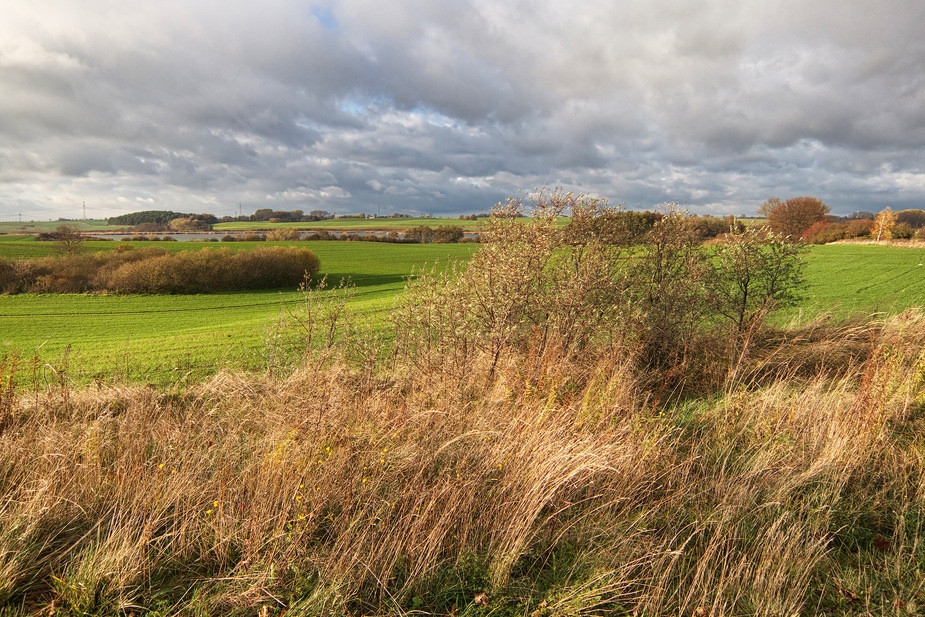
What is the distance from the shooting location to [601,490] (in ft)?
12.7

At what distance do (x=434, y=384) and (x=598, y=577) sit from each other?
4574mm

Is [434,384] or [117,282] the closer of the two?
[434,384]

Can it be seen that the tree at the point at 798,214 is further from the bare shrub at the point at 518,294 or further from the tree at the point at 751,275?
the bare shrub at the point at 518,294

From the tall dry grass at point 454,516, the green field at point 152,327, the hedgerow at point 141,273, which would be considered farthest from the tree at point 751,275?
the hedgerow at point 141,273

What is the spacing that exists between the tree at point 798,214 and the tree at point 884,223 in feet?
28.2

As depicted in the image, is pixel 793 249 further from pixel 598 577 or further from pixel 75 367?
pixel 75 367

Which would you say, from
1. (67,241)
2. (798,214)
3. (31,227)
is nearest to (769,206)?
(798,214)

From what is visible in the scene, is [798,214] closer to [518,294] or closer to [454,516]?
[518,294]

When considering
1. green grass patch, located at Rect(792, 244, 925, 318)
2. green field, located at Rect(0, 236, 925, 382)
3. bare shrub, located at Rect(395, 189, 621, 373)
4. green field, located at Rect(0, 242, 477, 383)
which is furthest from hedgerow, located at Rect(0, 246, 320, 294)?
green grass patch, located at Rect(792, 244, 925, 318)

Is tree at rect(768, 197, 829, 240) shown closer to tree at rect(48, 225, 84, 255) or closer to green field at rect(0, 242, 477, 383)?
green field at rect(0, 242, 477, 383)

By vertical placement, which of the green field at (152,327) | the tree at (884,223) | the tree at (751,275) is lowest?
the green field at (152,327)

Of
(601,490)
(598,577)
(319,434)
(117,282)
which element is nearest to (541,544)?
(598,577)

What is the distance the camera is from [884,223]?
6138cm

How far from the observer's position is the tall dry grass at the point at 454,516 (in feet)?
9.45
